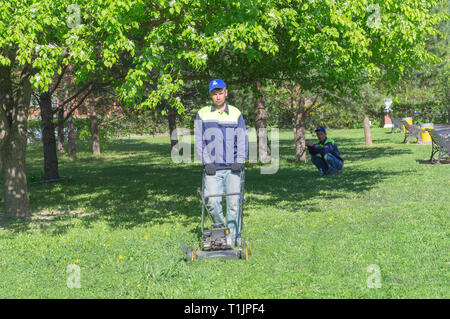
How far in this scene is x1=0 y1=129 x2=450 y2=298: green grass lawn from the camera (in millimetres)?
5473

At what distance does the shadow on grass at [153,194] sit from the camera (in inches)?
391

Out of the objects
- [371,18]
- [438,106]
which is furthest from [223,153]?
[438,106]

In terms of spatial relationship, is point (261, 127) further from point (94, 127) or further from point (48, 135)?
point (94, 127)

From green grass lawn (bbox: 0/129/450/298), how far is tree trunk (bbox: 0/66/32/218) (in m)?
0.50

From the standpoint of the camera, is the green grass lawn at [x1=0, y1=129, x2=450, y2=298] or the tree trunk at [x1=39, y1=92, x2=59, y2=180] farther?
the tree trunk at [x1=39, y1=92, x2=59, y2=180]

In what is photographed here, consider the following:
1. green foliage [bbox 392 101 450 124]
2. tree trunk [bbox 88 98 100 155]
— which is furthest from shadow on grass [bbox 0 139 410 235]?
green foliage [bbox 392 101 450 124]

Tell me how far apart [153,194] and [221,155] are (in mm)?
6685

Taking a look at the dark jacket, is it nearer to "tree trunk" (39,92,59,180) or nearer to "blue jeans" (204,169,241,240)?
"blue jeans" (204,169,241,240)

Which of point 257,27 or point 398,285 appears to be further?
point 257,27

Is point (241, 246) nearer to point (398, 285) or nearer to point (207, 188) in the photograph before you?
point (207, 188)

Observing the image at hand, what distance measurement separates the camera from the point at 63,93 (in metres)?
27.0

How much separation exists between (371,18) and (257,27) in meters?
2.13

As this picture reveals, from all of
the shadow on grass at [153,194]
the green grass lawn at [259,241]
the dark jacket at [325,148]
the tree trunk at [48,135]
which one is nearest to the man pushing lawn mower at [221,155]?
the green grass lawn at [259,241]

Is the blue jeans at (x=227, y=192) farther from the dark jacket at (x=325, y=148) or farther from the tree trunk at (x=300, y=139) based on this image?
the tree trunk at (x=300, y=139)
